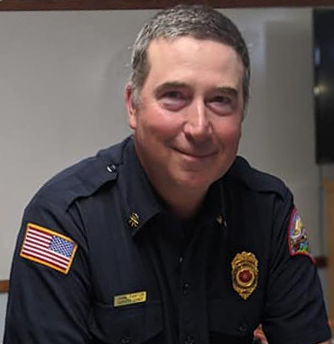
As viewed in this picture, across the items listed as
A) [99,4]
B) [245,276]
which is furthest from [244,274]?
[99,4]

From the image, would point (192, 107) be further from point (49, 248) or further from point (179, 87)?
point (49, 248)

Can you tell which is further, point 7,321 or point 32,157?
point 32,157

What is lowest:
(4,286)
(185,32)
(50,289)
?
(4,286)

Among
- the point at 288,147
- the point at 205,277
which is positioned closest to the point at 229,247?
the point at 205,277

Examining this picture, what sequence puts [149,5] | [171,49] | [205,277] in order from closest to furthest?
[171,49] → [205,277] → [149,5]

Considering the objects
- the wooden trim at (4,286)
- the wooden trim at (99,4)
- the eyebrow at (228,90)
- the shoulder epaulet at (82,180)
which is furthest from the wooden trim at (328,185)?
the eyebrow at (228,90)

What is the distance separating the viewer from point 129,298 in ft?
3.43

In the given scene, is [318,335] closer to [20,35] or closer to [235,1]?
[235,1]

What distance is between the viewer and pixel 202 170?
0.97 meters

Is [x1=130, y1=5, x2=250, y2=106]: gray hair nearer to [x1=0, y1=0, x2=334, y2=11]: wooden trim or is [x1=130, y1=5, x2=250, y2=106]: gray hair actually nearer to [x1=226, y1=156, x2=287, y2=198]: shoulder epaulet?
[x1=226, y1=156, x2=287, y2=198]: shoulder epaulet

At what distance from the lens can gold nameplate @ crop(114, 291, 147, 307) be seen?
3.41 feet

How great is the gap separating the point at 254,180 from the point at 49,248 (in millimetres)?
427

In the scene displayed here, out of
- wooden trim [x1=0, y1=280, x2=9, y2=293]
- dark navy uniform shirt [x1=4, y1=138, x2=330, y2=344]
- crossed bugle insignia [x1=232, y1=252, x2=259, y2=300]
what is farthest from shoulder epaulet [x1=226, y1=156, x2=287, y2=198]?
wooden trim [x1=0, y1=280, x2=9, y2=293]

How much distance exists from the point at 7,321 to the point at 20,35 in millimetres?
1643
